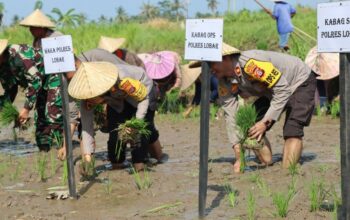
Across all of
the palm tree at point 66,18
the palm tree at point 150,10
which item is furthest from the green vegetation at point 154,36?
the palm tree at point 150,10

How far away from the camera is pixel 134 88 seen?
17.3ft

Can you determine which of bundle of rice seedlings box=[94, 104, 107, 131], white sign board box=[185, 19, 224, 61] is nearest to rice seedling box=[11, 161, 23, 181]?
bundle of rice seedlings box=[94, 104, 107, 131]

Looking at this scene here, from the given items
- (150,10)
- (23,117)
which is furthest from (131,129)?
(150,10)

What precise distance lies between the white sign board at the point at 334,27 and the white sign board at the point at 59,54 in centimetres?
198

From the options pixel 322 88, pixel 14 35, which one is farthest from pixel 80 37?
pixel 322 88

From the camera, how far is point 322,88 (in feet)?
30.4

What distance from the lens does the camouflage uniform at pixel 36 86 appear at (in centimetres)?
639

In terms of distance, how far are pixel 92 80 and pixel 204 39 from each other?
1282 millimetres

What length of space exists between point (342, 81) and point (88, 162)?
260 centimetres

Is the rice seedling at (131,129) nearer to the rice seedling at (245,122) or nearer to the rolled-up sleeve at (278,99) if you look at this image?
the rice seedling at (245,122)

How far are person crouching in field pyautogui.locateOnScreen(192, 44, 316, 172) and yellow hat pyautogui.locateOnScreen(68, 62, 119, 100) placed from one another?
2.82 feet

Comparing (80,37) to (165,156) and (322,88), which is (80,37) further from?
(165,156)

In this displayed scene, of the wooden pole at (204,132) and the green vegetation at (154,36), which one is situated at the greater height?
the green vegetation at (154,36)

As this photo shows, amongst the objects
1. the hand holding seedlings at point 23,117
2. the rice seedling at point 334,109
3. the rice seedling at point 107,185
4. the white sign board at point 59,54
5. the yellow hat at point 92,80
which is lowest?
the rice seedling at point 107,185
